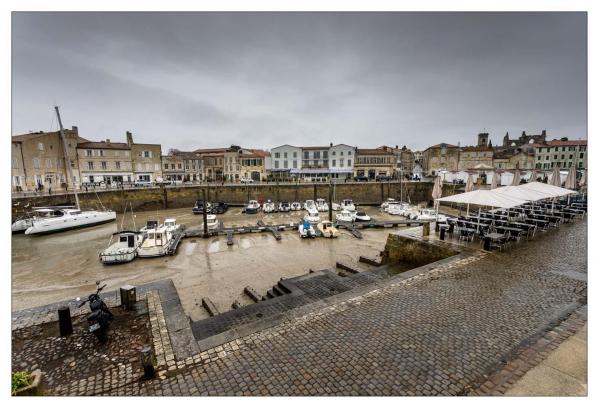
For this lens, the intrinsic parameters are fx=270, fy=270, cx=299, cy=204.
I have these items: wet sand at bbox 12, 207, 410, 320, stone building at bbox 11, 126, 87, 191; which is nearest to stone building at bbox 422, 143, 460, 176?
wet sand at bbox 12, 207, 410, 320

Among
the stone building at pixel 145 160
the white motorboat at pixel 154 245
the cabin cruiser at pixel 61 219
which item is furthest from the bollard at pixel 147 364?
the stone building at pixel 145 160

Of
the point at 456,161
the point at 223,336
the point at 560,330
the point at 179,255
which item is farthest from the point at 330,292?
the point at 456,161

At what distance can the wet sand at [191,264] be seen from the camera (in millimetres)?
13000

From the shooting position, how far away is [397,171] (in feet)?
197

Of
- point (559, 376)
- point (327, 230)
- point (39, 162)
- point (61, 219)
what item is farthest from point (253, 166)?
point (559, 376)

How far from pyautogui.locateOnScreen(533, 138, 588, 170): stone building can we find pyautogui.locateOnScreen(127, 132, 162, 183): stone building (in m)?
78.8

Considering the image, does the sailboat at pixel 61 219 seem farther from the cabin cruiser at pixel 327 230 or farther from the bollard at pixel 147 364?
the bollard at pixel 147 364

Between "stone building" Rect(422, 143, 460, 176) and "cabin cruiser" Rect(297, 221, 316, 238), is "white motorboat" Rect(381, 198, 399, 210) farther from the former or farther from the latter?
"stone building" Rect(422, 143, 460, 176)

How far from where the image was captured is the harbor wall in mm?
36062

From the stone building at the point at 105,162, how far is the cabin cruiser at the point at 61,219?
1829cm

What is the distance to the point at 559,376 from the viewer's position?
4.34m

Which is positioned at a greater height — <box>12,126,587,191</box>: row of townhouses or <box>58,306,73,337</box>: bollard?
<box>12,126,587,191</box>: row of townhouses

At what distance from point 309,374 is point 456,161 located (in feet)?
228

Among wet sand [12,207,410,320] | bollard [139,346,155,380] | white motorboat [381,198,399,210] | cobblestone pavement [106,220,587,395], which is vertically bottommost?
wet sand [12,207,410,320]
